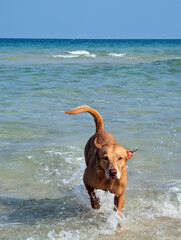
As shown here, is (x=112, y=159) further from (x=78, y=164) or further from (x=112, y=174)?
(x=78, y=164)

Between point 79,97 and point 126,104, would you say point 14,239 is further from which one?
point 79,97

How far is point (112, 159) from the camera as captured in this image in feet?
12.5

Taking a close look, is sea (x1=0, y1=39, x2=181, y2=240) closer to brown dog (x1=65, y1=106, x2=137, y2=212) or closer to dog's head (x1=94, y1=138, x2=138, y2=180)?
brown dog (x1=65, y1=106, x2=137, y2=212)

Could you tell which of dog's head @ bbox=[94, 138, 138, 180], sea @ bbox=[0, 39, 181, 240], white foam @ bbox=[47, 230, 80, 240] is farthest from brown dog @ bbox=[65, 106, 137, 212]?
white foam @ bbox=[47, 230, 80, 240]

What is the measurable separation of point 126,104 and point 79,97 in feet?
5.47

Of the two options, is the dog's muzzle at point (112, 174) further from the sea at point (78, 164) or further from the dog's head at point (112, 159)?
the sea at point (78, 164)

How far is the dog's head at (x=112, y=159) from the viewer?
3.76 metres

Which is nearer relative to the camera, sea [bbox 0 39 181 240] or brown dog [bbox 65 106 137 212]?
brown dog [bbox 65 106 137 212]

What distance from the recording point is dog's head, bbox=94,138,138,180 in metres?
3.76

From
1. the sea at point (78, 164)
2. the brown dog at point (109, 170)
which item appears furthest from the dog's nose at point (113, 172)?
the sea at point (78, 164)

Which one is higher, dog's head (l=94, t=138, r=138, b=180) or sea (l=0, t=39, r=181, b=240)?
dog's head (l=94, t=138, r=138, b=180)

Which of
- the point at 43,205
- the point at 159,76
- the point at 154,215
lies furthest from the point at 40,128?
the point at 159,76

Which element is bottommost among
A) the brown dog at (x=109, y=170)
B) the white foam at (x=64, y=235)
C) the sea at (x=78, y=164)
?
the sea at (x=78, y=164)

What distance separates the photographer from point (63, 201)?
16.0ft
